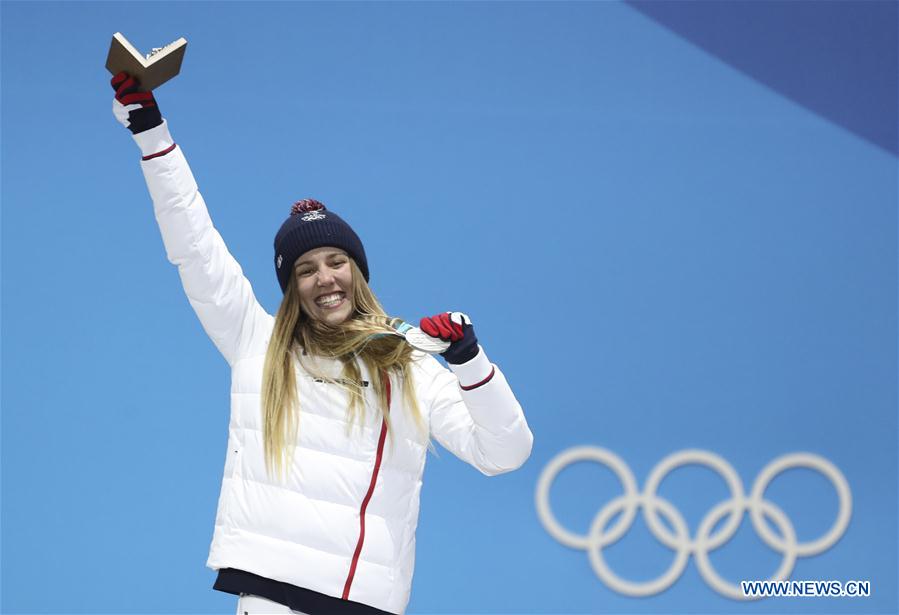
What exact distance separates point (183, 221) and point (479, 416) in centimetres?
63

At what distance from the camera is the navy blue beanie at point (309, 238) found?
7.43 ft

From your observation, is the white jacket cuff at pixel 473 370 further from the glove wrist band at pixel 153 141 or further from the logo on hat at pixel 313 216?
the glove wrist band at pixel 153 141

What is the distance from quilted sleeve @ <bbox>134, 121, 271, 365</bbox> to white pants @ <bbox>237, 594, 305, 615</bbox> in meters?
0.46

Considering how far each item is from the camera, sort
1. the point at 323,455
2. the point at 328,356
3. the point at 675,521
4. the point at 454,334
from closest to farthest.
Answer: the point at 454,334 < the point at 323,455 < the point at 328,356 < the point at 675,521

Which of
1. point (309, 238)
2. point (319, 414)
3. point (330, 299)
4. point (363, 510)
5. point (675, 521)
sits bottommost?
point (363, 510)

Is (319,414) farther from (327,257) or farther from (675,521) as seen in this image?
(675,521)

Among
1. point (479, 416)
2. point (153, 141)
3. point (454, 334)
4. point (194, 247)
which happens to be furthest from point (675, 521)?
point (153, 141)

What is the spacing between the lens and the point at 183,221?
2.12m

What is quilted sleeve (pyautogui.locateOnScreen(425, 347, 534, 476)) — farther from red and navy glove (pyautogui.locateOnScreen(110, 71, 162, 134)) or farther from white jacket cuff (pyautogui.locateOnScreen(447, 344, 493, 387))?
red and navy glove (pyautogui.locateOnScreen(110, 71, 162, 134))

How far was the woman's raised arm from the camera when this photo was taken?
211cm

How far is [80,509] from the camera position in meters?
3.59

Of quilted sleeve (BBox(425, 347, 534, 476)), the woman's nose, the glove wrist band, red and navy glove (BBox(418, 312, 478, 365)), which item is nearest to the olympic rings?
quilted sleeve (BBox(425, 347, 534, 476))

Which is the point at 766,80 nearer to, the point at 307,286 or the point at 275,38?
the point at 275,38

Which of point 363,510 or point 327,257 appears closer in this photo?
point 363,510
